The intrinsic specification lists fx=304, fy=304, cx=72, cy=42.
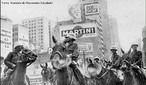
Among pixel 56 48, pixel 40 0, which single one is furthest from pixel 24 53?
pixel 40 0

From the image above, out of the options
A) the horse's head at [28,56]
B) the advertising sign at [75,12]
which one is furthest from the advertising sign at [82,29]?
the horse's head at [28,56]

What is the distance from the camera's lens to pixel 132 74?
37.2 ft

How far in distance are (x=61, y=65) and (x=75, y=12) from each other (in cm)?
7057

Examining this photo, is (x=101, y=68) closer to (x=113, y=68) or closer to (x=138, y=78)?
(x=113, y=68)

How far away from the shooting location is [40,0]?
15516 mm

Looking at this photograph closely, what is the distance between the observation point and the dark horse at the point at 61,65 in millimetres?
8883

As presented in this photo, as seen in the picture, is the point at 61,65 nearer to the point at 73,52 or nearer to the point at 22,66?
the point at 22,66

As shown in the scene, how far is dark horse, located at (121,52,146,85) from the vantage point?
36.9ft

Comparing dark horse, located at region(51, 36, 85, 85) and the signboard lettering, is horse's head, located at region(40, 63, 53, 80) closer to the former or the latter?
dark horse, located at region(51, 36, 85, 85)

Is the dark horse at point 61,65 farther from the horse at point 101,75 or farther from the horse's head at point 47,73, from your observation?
the horse's head at point 47,73

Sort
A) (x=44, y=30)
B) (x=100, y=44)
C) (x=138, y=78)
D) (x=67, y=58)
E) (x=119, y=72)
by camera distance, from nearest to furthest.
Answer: (x=67, y=58), (x=138, y=78), (x=119, y=72), (x=100, y=44), (x=44, y=30)

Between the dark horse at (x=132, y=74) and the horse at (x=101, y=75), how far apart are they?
5.39ft

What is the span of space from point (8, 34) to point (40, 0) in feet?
165

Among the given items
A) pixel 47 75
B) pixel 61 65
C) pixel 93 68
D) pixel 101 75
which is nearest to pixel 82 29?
pixel 47 75
